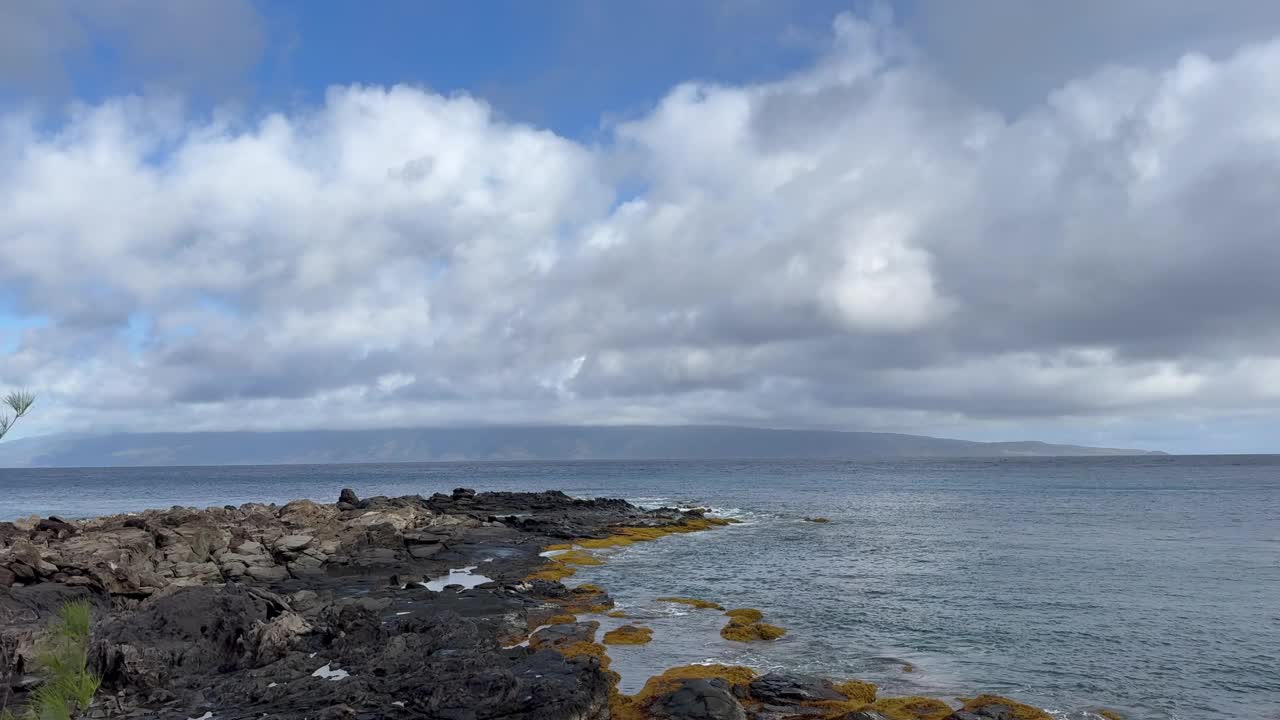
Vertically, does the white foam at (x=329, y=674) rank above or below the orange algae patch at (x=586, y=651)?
above

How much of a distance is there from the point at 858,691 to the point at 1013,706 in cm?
324

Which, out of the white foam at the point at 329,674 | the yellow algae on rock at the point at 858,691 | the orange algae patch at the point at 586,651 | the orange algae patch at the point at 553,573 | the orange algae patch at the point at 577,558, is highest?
the white foam at the point at 329,674

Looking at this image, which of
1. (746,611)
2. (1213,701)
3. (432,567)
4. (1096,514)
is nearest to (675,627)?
(746,611)

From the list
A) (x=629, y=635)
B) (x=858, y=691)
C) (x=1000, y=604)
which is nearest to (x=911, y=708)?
(x=858, y=691)

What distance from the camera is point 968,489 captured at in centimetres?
11562

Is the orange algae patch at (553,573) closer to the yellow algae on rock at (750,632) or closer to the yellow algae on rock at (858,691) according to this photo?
the yellow algae on rock at (750,632)

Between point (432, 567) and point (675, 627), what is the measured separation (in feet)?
57.6

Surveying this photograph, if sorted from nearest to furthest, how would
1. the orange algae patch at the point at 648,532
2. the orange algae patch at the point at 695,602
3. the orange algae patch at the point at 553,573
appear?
the orange algae patch at the point at 695,602
the orange algae patch at the point at 553,573
the orange algae patch at the point at 648,532

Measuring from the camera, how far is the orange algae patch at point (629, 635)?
23469 millimetres

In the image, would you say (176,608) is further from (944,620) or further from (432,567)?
(944,620)

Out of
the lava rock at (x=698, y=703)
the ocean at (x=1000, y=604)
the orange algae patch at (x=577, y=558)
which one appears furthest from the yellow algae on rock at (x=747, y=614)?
the orange algae patch at (x=577, y=558)

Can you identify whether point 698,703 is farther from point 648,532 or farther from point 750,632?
point 648,532

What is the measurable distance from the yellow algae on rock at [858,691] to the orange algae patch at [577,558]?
80.4 feet

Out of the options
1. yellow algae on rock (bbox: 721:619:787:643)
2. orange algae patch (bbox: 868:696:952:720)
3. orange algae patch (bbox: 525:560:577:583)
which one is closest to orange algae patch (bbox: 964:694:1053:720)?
orange algae patch (bbox: 868:696:952:720)
